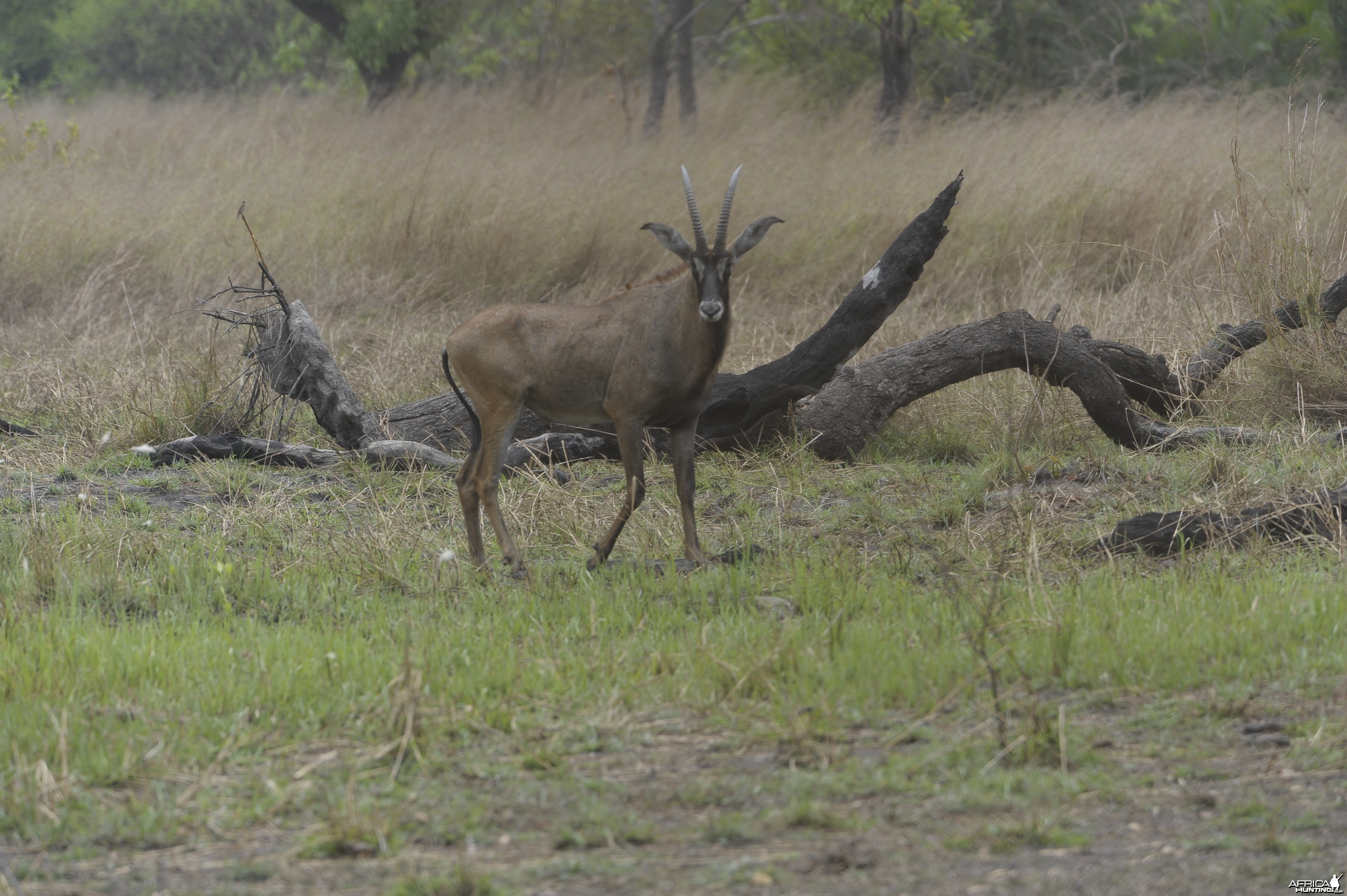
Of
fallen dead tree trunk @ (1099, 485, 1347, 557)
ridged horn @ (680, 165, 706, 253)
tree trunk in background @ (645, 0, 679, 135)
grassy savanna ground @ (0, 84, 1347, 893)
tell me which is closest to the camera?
grassy savanna ground @ (0, 84, 1347, 893)

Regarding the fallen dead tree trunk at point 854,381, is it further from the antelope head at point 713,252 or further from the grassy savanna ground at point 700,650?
the antelope head at point 713,252

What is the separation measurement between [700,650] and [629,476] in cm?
156

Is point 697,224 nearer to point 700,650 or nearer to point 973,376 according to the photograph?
point 700,650

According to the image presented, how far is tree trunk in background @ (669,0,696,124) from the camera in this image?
19984 millimetres

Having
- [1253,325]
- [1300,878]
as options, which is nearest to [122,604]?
[1300,878]

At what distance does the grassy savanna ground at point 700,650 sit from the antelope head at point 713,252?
3.73ft

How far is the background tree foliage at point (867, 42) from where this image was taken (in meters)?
21.2

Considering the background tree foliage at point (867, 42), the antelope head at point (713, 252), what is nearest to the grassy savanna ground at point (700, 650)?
the antelope head at point (713, 252)

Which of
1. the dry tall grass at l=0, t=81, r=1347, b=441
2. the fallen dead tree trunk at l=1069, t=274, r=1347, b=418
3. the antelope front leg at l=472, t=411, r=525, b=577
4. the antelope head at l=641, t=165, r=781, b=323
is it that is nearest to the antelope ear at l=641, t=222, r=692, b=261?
the antelope head at l=641, t=165, r=781, b=323

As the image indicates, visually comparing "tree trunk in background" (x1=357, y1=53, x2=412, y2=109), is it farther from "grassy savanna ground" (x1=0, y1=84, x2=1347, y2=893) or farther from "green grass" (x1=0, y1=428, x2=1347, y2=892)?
"green grass" (x1=0, y1=428, x2=1347, y2=892)

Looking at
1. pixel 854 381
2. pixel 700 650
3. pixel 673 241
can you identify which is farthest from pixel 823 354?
pixel 700 650

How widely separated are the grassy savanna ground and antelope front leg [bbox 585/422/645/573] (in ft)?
0.56

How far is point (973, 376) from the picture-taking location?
8.39 meters

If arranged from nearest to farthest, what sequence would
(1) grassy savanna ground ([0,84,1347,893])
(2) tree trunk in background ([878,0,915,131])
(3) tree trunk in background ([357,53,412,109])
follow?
1. (1) grassy savanna ground ([0,84,1347,893])
2. (2) tree trunk in background ([878,0,915,131])
3. (3) tree trunk in background ([357,53,412,109])
